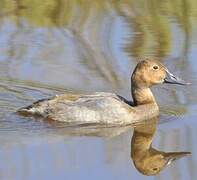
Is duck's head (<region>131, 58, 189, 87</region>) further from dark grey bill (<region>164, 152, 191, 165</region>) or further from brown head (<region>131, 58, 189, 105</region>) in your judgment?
dark grey bill (<region>164, 152, 191, 165</region>)

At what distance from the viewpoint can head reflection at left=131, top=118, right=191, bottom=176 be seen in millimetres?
9422

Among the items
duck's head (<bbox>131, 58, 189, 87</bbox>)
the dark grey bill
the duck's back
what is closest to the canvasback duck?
the duck's back

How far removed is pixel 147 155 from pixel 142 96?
73.0 inches

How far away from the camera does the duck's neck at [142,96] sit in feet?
38.3

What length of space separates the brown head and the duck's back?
1.42 ft

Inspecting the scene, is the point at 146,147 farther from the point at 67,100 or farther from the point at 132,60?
the point at 132,60

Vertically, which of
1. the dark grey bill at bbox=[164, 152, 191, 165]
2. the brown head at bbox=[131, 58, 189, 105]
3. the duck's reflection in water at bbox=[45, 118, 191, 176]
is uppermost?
the brown head at bbox=[131, 58, 189, 105]

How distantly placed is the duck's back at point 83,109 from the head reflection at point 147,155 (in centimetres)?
39

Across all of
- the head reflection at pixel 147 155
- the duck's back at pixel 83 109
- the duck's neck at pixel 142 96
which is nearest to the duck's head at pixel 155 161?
the head reflection at pixel 147 155

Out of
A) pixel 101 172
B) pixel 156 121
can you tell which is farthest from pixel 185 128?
pixel 101 172

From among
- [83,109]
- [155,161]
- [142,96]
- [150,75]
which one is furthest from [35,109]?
[155,161]

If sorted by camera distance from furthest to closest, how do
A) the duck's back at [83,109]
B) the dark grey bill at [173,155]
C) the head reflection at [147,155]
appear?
the duck's back at [83,109] → the dark grey bill at [173,155] → the head reflection at [147,155]

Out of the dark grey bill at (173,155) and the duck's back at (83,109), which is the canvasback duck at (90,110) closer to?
the duck's back at (83,109)

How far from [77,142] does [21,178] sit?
1.48 metres
